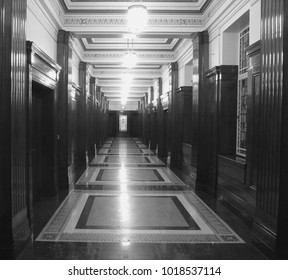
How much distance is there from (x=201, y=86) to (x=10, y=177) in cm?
500

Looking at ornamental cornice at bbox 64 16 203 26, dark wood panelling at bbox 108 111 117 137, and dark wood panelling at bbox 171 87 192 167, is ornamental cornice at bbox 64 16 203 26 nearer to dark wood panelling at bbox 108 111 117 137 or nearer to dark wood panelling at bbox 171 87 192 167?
dark wood panelling at bbox 171 87 192 167

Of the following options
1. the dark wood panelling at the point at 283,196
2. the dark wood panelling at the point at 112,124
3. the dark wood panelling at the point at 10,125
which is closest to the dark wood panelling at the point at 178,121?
the dark wood panelling at the point at 283,196

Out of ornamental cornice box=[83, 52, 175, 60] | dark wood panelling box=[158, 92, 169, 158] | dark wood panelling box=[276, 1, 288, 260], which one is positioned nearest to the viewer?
dark wood panelling box=[276, 1, 288, 260]

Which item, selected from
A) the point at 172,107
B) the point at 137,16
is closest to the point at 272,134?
the point at 137,16

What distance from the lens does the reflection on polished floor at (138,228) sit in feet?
12.0

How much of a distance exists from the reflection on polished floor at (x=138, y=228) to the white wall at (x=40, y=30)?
2.88 meters

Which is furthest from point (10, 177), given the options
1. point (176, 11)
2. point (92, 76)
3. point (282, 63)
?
point (92, 76)

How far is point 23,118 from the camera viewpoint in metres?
3.92

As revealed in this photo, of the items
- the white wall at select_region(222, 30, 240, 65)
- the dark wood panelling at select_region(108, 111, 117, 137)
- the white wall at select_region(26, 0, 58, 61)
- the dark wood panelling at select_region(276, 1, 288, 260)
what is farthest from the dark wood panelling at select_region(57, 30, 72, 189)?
the dark wood panelling at select_region(108, 111, 117, 137)

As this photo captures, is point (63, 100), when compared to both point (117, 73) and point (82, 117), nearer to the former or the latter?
point (82, 117)

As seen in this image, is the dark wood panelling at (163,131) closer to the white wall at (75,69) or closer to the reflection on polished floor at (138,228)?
the white wall at (75,69)

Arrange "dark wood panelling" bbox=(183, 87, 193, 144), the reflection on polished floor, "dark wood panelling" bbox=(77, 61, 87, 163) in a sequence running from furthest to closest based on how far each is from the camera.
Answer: "dark wood panelling" bbox=(77, 61, 87, 163) < "dark wood panelling" bbox=(183, 87, 193, 144) < the reflection on polished floor

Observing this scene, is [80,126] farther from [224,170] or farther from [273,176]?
[273,176]

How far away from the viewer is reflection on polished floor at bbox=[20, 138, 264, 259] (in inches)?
145
